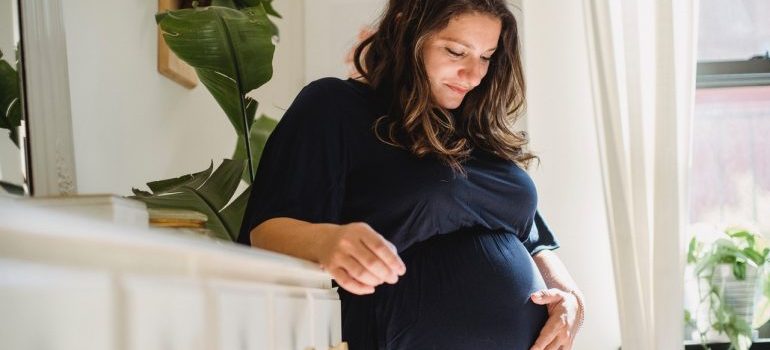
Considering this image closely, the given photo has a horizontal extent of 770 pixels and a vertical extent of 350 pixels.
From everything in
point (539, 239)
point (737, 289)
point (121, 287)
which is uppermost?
point (121, 287)

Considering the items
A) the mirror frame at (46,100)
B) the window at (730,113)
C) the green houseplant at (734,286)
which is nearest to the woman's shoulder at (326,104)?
the mirror frame at (46,100)

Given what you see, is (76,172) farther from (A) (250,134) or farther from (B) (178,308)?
(B) (178,308)

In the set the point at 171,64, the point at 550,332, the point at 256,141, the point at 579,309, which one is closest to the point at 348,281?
the point at 550,332

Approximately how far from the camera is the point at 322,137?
126cm

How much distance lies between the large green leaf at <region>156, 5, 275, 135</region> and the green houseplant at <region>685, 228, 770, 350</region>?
1.47 metres

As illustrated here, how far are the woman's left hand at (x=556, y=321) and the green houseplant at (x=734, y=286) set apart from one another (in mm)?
1208

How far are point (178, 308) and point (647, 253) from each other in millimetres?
2178

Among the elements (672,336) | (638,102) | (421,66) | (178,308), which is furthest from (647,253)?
(178,308)

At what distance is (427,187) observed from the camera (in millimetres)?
1335

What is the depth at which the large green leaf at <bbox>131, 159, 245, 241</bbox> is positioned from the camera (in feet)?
5.26

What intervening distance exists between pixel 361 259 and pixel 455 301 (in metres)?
0.55

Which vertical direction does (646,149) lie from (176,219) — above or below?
below

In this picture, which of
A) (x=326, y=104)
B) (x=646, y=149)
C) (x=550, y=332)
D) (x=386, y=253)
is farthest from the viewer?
(x=646, y=149)

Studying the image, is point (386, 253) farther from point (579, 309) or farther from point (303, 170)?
point (579, 309)
